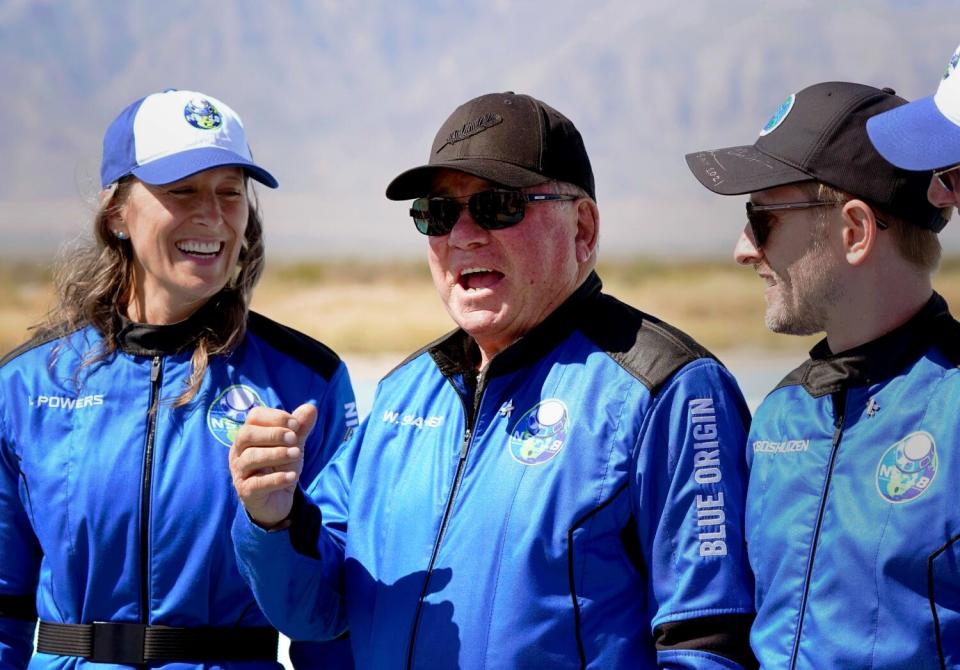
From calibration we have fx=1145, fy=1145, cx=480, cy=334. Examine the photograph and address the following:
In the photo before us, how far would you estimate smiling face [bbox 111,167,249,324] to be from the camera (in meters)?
2.63

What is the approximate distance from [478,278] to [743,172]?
0.54 metres

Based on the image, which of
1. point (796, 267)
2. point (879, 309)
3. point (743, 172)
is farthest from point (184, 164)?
point (879, 309)

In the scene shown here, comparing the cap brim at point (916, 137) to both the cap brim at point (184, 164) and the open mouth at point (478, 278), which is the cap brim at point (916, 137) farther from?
the cap brim at point (184, 164)

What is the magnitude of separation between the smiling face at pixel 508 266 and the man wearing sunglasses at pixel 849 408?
310mm

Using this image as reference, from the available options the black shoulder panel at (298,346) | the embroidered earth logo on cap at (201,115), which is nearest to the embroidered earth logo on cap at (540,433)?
the black shoulder panel at (298,346)

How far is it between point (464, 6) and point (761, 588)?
14754 mm

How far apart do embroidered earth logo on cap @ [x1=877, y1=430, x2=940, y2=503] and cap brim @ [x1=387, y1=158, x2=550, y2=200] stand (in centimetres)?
81

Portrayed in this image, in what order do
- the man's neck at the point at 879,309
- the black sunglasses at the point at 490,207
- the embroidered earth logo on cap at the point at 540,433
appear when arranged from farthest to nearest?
the black sunglasses at the point at 490,207, the embroidered earth logo on cap at the point at 540,433, the man's neck at the point at 879,309

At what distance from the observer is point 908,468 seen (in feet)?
5.88

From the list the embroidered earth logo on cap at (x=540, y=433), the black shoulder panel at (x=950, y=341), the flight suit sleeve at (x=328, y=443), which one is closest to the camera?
the black shoulder panel at (x=950, y=341)

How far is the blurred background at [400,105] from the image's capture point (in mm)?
14500

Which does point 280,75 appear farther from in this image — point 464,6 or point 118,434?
point 118,434

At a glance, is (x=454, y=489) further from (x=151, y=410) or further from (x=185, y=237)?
(x=185, y=237)

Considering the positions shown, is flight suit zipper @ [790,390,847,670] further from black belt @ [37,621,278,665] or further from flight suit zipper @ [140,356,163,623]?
flight suit zipper @ [140,356,163,623]
